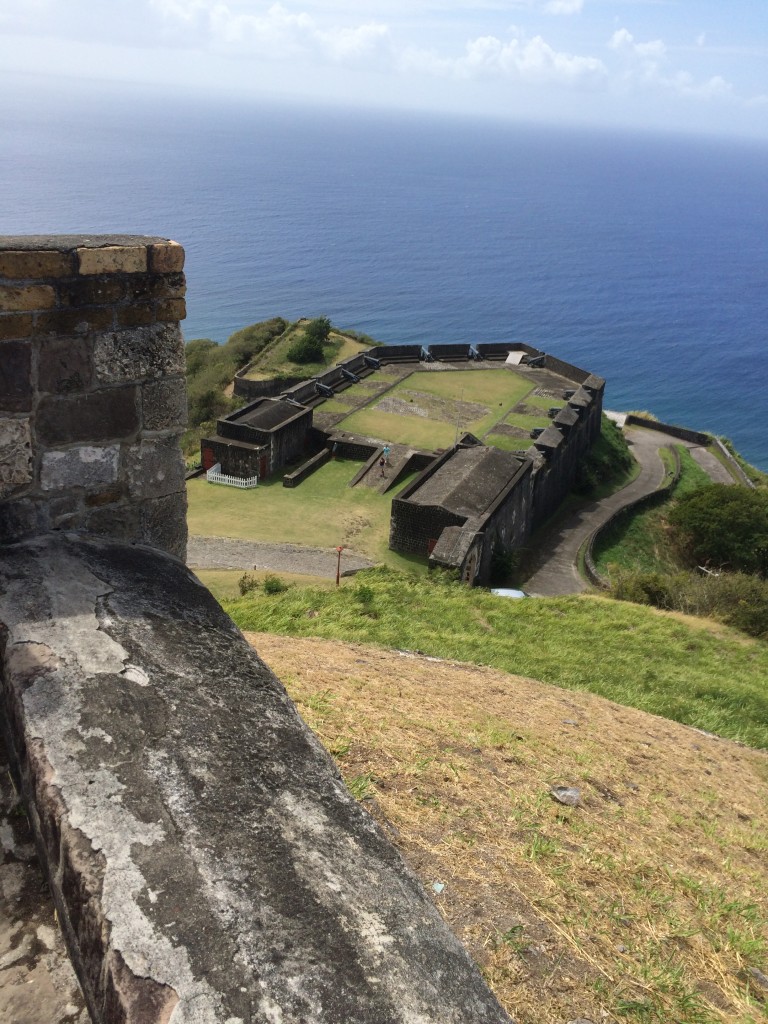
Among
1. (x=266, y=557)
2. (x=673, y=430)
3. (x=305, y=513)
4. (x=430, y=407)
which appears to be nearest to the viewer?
(x=266, y=557)

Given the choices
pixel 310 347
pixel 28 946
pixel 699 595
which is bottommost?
pixel 699 595

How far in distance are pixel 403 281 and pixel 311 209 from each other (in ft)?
158

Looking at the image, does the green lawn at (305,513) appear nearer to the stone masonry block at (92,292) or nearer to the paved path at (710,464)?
the stone masonry block at (92,292)

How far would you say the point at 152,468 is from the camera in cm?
405

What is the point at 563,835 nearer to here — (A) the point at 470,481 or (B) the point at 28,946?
(B) the point at 28,946

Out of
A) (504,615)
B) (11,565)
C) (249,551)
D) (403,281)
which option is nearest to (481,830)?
(11,565)

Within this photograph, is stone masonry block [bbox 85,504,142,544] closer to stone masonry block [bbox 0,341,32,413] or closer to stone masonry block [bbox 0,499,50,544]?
stone masonry block [bbox 0,499,50,544]

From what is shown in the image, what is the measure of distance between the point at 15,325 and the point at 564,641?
26.1ft


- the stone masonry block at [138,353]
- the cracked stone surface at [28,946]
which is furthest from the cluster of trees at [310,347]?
the cracked stone surface at [28,946]

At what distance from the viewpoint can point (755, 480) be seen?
4194cm

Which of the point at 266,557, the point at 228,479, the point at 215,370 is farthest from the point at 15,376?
the point at 215,370

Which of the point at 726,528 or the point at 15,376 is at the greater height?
the point at 15,376

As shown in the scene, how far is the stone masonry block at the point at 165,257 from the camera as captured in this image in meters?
3.72

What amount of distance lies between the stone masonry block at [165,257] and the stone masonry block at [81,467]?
844mm
